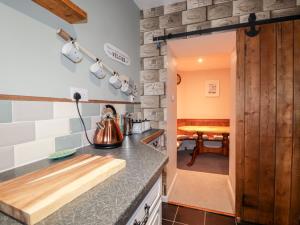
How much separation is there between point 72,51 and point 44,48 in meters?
0.16

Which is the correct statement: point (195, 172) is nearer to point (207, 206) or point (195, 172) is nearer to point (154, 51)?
point (207, 206)

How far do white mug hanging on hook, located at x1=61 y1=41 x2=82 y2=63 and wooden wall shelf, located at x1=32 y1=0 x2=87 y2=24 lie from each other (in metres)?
0.14

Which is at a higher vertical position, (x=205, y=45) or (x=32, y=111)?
(x=205, y=45)

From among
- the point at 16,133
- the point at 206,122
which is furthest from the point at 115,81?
the point at 206,122

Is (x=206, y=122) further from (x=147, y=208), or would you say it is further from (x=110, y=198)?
(x=110, y=198)

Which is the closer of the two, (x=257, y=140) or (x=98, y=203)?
(x=98, y=203)

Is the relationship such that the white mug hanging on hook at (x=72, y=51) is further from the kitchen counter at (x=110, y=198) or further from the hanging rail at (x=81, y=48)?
the kitchen counter at (x=110, y=198)

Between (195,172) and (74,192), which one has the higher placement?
(74,192)

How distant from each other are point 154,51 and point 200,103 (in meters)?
3.17

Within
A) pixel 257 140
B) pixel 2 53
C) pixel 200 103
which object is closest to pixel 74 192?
pixel 2 53

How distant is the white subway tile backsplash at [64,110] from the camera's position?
102 cm

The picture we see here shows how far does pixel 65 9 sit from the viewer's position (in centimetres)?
90

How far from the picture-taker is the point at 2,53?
759 millimetres

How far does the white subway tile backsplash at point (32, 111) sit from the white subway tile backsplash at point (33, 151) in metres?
0.14
